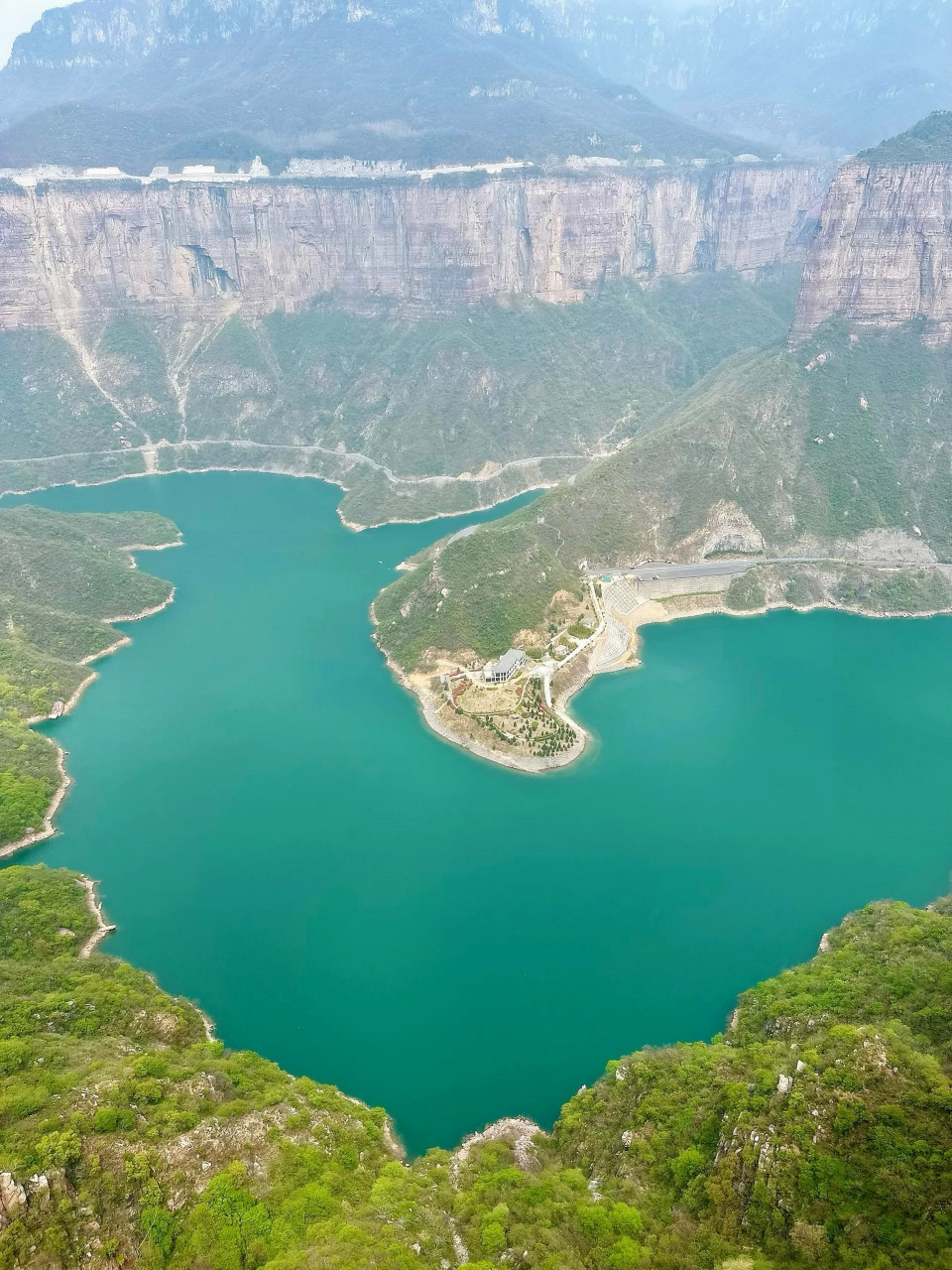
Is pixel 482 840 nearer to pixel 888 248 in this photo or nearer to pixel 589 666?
pixel 589 666

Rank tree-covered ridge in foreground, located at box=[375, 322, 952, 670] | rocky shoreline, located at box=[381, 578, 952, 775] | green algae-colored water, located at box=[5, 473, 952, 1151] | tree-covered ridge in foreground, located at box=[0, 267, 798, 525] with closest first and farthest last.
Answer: green algae-colored water, located at box=[5, 473, 952, 1151] < rocky shoreline, located at box=[381, 578, 952, 775] < tree-covered ridge in foreground, located at box=[375, 322, 952, 670] < tree-covered ridge in foreground, located at box=[0, 267, 798, 525]

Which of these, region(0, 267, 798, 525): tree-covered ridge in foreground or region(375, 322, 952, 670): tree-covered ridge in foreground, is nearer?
region(375, 322, 952, 670): tree-covered ridge in foreground

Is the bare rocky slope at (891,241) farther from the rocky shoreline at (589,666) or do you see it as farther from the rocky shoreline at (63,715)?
the rocky shoreline at (63,715)

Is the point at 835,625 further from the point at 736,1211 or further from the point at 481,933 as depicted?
the point at 736,1211

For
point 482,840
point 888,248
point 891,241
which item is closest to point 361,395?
point 888,248

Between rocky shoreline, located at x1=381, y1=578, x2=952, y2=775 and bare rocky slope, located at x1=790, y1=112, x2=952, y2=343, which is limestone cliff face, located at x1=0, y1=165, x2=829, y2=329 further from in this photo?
rocky shoreline, located at x1=381, y1=578, x2=952, y2=775

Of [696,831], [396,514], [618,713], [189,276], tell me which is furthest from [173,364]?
[696,831]

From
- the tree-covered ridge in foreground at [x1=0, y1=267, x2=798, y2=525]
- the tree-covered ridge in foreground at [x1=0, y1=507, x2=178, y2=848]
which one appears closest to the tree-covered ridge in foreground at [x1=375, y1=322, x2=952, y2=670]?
the tree-covered ridge in foreground at [x1=0, y1=507, x2=178, y2=848]
